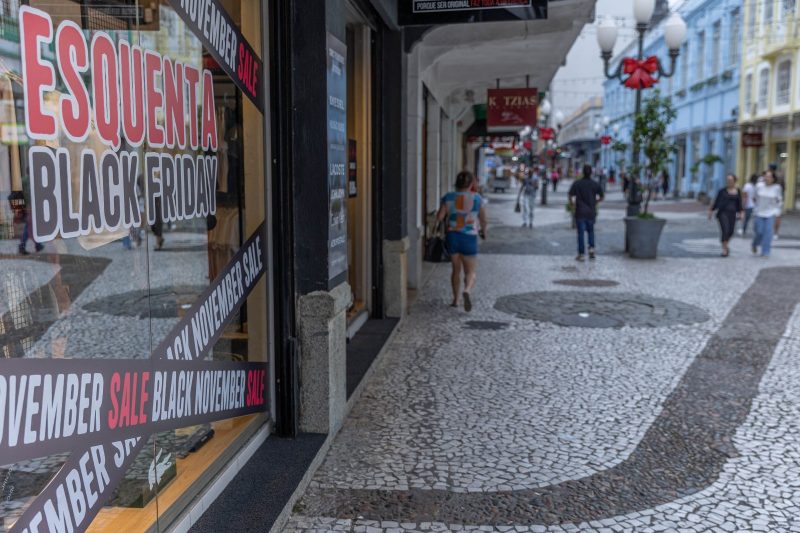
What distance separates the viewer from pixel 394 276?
7.75m

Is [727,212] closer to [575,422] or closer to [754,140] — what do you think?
[575,422]

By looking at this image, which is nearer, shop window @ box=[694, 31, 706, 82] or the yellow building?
the yellow building

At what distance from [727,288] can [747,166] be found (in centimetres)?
2422

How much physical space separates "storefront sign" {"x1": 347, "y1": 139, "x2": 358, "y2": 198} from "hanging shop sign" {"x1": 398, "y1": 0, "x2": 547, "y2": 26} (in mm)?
1314

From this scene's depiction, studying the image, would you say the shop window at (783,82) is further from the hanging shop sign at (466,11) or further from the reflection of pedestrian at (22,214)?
the reflection of pedestrian at (22,214)

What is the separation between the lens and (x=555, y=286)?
35.0 ft

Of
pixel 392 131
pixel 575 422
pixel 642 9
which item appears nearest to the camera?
pixel 575 422

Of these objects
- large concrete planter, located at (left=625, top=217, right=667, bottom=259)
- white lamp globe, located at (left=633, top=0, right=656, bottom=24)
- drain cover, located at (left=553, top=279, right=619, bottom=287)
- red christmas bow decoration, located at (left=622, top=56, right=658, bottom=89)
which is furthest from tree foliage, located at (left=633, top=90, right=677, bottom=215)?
drain cover, located at (left=553, top=279, right=619, bottom=287)

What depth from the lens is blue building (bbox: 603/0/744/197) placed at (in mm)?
33719

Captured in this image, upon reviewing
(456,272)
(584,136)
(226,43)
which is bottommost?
(456,272)

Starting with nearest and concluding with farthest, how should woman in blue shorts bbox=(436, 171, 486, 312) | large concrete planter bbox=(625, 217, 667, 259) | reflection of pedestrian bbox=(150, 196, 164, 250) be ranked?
reflection of pedestrian bbox=(150, 196, 164, 250), woman in blue shorts bbox=(436, 171, 486, 312), large concrete planter bbox=(625, 217, 667, 259)

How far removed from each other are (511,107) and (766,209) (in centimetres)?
536

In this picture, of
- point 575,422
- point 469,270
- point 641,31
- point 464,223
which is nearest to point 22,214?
point 575,422

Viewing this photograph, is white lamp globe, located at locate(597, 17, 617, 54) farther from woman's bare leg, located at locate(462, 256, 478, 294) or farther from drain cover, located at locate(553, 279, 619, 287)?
woman's bare leg, located at locate(462, 256, 478, 294)
